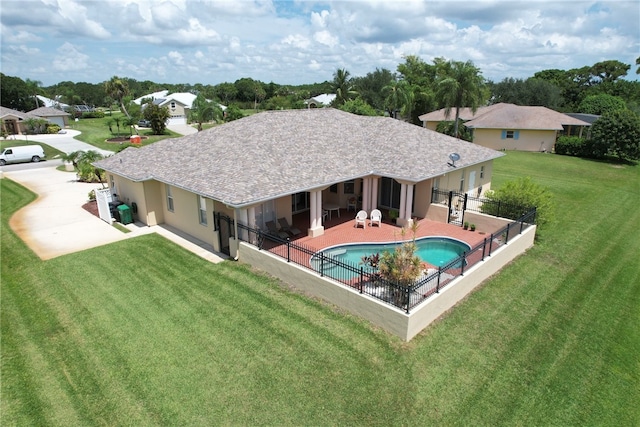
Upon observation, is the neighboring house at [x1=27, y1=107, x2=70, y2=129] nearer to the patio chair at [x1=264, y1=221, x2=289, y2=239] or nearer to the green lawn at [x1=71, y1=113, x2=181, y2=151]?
the green lawn at [x1=71, y1=113, x2=181, y2=151]

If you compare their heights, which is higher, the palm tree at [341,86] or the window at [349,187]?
the palm tree at [341,86]

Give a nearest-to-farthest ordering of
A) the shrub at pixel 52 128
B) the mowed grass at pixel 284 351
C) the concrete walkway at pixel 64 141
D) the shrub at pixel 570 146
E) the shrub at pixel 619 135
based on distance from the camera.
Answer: the mowed grass at pixel 284 351, the shrub at pixel 619 135, the shrub at pixel 570 146, the concrete walkway at pixel 64 141, the shrub at pixel 52 128

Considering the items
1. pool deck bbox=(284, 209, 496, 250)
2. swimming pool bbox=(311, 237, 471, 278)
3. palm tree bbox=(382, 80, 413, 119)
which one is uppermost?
palm tree bbox=(382, 80, 413, 119)

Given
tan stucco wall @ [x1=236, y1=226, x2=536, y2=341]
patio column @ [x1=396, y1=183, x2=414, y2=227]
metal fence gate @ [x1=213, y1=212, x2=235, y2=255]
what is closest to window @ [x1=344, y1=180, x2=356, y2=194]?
patio column @ [x1=396, y1=183, x2=414, y2=227]

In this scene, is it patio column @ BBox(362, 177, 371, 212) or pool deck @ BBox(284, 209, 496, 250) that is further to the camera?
Answer: patio column @ BBox(362, 177, 371, 212)

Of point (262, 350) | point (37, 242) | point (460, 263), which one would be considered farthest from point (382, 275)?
point (37, 242)

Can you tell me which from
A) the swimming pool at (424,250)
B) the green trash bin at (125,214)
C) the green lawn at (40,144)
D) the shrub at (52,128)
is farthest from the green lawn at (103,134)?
the swimming pool at (424,250)

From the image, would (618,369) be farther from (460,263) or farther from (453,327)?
(460,263)

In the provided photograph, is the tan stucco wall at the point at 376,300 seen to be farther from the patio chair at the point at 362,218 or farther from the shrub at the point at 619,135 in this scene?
the shrub at the point at 619,135
